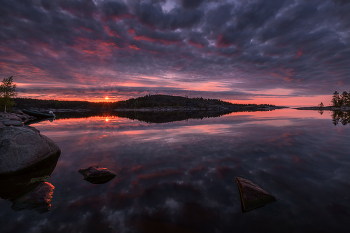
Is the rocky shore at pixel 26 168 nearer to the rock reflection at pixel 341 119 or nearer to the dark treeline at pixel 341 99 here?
the rock reflection at pixel 341 119

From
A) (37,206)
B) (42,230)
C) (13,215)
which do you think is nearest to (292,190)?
(42,230)

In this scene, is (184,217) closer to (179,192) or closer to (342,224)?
(179,192)

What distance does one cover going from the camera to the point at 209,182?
6770mm

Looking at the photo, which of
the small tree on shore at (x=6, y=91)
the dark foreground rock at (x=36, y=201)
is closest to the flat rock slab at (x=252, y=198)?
the dark foreground rock at (x=36, y=201)

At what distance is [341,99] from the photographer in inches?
5017

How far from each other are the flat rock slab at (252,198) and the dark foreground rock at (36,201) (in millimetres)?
7061

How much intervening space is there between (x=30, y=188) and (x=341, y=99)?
196568 mm

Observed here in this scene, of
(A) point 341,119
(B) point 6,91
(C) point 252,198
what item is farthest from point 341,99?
(B) point 6,91

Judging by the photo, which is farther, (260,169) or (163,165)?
(163,165)

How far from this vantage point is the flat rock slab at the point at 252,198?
5141mm

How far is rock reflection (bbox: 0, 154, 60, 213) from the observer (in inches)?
210

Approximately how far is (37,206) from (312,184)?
36.8 ft

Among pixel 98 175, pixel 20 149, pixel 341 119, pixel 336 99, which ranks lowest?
pixel 98 175

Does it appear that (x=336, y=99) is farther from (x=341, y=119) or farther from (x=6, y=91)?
(x=6, y=91)
